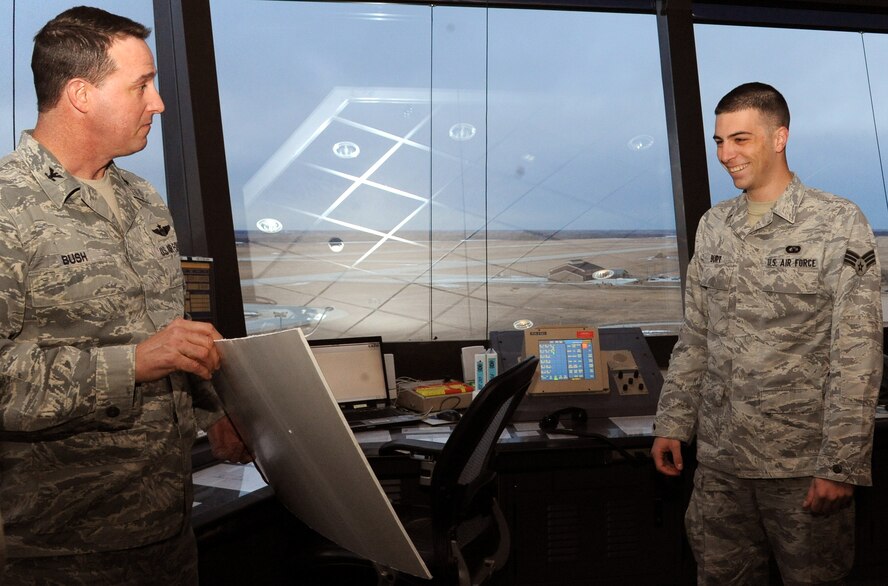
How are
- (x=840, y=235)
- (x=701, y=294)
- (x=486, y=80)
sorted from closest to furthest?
1. (x=840, y=235)
2. (x=701, y=294)
3. (x=486, y=80)

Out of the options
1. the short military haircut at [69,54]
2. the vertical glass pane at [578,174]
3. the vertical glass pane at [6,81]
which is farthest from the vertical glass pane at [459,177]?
the short military haircut at [69,54]

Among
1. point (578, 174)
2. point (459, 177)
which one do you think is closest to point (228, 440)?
point (459, 177)

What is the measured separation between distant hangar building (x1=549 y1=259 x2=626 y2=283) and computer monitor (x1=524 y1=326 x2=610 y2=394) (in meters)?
0.54

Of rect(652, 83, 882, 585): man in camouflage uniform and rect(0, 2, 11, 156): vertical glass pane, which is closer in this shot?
rect(652, 83, 882, 585): man in camouflage uniform

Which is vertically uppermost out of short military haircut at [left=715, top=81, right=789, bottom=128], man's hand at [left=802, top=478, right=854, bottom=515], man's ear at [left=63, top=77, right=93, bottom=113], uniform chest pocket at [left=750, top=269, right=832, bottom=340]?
short military haircut at [left=715, top=81, right=789, bottom=128]

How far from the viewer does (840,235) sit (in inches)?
84.1

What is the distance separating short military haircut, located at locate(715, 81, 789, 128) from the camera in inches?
90.1

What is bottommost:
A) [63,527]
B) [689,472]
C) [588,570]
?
[588,570]

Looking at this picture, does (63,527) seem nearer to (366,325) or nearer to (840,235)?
(840,235)

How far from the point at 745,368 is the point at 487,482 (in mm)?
758

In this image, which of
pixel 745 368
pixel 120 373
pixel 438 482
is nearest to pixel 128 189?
pixel 120 373

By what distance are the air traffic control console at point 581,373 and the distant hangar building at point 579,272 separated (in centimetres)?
49

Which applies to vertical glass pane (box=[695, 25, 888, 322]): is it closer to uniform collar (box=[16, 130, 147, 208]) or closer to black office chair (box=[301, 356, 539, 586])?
black office chair (box=[301, 356, 539, 586])

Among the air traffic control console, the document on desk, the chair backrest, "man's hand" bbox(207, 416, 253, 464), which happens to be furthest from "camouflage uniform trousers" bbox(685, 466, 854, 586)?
"man's hand" bbox(207, 416, 253, 464)
